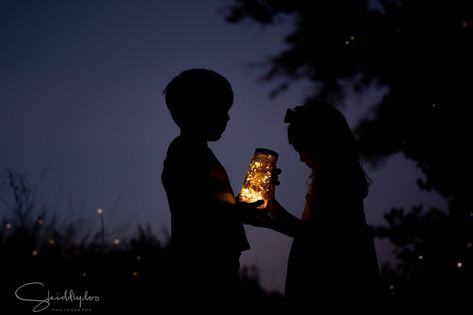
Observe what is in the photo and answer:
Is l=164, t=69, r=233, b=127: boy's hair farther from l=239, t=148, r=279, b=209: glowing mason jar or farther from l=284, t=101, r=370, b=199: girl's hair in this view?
l=284, t=101, r=370, b=199: girl's hair

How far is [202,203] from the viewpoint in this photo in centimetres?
204

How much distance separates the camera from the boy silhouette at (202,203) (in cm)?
200

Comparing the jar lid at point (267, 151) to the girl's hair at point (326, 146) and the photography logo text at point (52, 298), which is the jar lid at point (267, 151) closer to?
the girl's hair at point (326, 146)

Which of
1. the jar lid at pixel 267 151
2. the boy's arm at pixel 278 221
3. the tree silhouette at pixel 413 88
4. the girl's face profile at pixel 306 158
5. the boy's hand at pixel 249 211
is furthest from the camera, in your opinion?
the tree silhouette at pixel 413 88

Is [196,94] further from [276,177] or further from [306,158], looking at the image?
[306,158]

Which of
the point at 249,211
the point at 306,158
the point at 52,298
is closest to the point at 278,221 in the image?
the point at 249,211

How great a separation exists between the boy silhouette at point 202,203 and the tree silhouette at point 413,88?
168 centimetres

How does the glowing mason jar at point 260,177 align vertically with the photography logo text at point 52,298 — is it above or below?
above

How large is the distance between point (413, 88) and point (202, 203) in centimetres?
217

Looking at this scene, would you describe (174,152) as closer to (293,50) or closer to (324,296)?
(324,296)

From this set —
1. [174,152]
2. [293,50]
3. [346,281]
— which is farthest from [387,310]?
[293,50]

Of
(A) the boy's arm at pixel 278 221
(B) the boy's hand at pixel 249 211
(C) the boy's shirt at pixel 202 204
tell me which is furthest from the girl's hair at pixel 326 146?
(C) the boy's shirt at pixel 202 204

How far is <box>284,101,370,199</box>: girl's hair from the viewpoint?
264 centimetres

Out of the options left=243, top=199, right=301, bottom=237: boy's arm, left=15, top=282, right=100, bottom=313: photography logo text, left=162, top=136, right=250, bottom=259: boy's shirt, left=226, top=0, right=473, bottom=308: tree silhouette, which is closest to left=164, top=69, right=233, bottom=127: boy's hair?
left=162, top=136, right=250, bottom=259: boy's shirt
